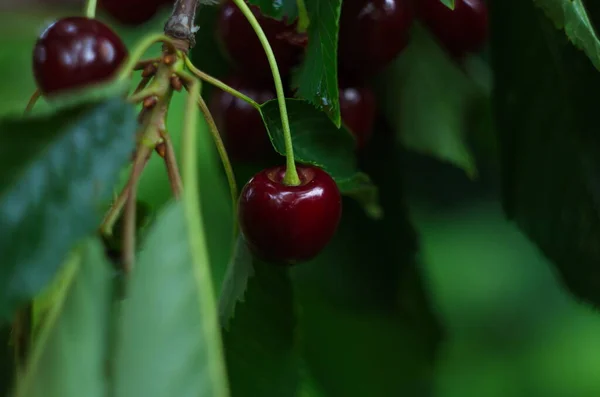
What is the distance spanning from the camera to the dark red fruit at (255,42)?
1.52ft

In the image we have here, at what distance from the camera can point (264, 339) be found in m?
0.45

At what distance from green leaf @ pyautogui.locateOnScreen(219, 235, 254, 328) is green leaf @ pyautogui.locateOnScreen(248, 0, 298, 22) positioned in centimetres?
14

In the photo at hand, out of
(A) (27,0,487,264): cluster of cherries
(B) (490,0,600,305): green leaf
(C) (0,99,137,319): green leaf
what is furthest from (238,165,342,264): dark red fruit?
(B) (490,0,600,305): green leaf

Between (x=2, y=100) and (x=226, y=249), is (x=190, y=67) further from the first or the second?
(x=2, y=100)

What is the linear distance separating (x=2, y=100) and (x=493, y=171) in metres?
0.67

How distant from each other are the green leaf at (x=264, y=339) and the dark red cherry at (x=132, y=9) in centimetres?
22

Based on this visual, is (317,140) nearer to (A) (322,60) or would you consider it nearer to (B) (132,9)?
(A) (322,60)

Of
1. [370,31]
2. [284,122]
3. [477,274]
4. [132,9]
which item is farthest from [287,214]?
[477,274]

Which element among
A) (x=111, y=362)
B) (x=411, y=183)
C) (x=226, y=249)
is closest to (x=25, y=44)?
(x=226, y=249)

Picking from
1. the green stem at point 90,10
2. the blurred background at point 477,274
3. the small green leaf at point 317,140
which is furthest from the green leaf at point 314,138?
the blurred background at point 477,274

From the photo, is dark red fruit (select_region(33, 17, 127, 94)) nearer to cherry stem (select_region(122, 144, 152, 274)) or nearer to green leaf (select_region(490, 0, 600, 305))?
cherry stem (select_region(122, 144, 152, 274))

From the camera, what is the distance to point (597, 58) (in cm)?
39

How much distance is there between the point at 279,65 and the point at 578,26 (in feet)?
0.59

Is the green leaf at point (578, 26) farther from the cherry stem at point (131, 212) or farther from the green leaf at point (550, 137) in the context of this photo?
the cherry stem at point (131, 212)
